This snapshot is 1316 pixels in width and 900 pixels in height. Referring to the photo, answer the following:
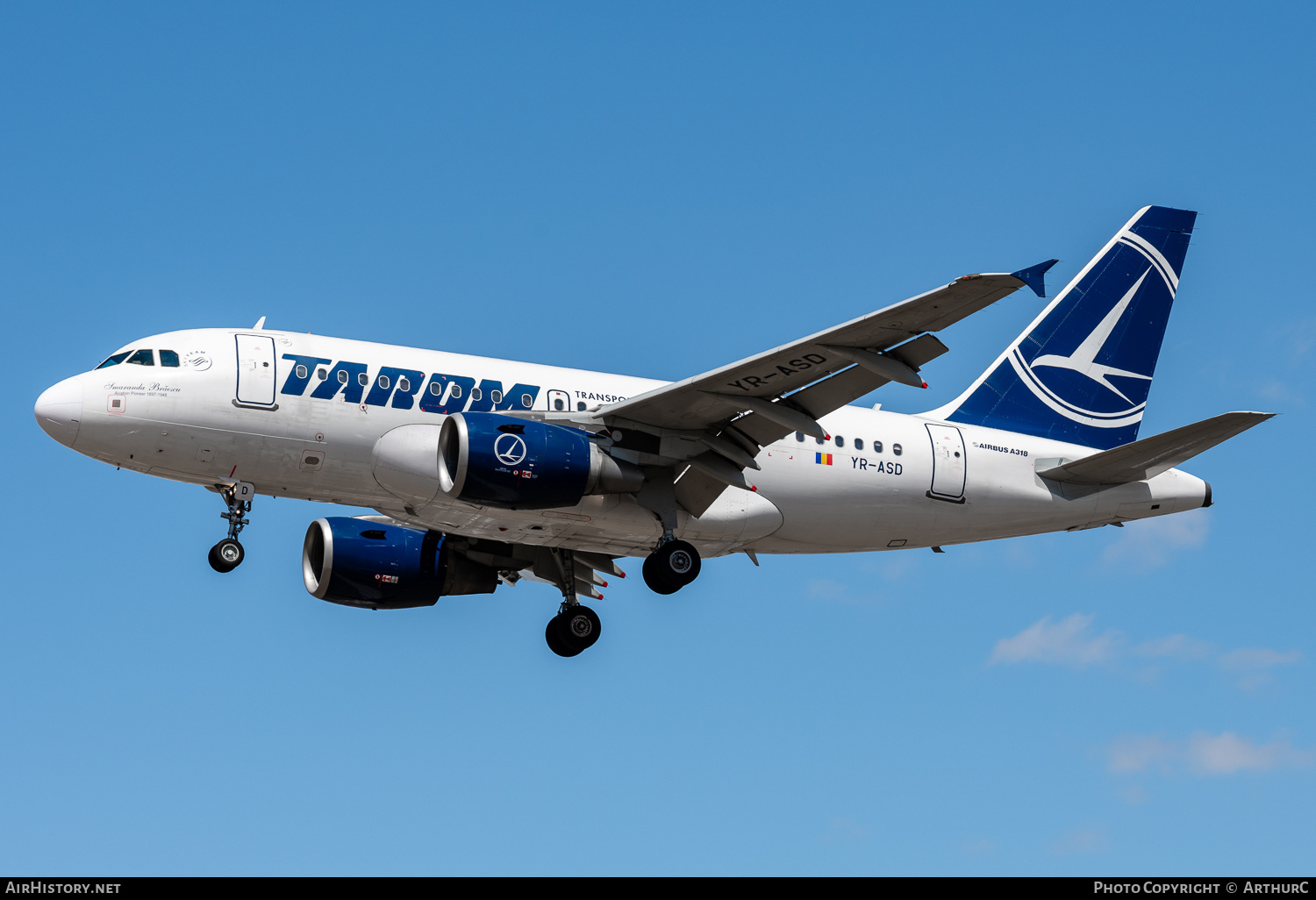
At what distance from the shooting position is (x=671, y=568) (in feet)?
86.5

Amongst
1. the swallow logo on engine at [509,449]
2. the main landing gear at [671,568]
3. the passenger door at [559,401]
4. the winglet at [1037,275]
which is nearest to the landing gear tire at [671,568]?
the main landing gear at [671,568]

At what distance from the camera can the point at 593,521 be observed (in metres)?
26.6

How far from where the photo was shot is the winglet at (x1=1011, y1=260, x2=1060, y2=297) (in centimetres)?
1978

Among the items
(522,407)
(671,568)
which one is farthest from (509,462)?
(671,568)

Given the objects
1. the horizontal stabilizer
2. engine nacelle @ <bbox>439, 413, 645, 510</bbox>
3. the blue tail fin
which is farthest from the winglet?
the blue tail fin

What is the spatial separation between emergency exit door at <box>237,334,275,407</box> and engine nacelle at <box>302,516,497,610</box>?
16.0ft

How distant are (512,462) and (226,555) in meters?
5.51

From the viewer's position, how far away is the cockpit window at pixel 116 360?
25450mm

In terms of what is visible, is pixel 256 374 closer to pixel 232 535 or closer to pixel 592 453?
pixel 232 535

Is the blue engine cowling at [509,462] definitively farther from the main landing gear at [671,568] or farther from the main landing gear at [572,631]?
the main landing gear at [572,631]

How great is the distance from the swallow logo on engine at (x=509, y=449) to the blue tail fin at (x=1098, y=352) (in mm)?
10323

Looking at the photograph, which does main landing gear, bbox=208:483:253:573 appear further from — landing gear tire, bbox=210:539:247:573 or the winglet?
the winglet
